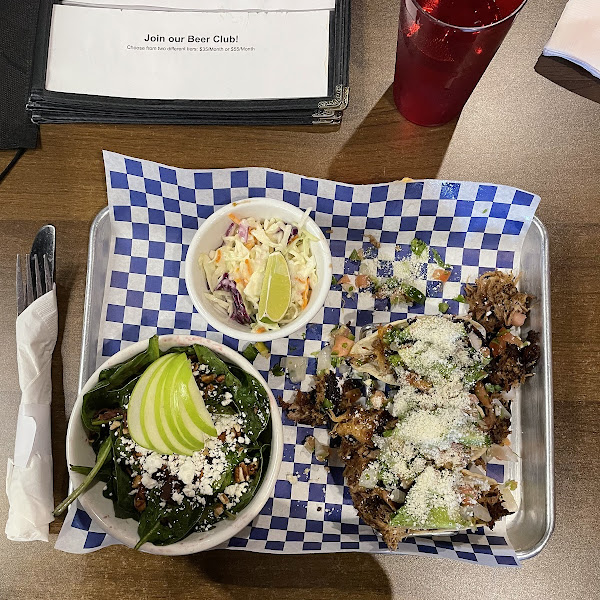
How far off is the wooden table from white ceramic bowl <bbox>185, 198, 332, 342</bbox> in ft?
0.67

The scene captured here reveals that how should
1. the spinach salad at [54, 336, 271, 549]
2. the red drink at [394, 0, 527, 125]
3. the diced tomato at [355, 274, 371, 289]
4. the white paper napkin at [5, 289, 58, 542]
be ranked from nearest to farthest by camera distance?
the red drink at [394, 0, 527, 125]
the spinach salad at [54, 336, 271, 549]
the white paper napkin at [5, 289, 58, 542]
the diced tomato at [355, 274, 371, 289]

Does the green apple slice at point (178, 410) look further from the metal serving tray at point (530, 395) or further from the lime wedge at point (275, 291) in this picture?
the metal serving tray at point (530, 395)

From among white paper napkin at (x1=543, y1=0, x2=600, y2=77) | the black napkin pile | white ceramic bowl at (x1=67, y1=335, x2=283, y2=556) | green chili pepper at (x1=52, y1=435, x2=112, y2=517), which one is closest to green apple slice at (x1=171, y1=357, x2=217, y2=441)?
white ceramic bowl at (x1=67, y1=335, x2=283, y2=556)

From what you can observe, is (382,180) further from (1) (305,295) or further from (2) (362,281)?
(1) (305,295)

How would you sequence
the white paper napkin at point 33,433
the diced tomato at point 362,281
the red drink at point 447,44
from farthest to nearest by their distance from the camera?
the diced tomato at point 362,281 → the white paper napkin at point 33,433 → the red drink at point 447,44

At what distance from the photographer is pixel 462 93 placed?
1.67 metres

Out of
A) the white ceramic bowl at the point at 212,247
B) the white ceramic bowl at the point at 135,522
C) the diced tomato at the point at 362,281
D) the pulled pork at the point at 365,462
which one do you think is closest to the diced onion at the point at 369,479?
the pulled pork at the point at 365,462

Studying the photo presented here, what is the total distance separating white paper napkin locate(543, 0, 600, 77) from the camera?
5.97ft

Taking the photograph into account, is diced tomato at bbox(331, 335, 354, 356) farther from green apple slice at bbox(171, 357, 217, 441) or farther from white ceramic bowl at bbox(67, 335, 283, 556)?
green apple slice at bbox(171, 357, 217, 441)

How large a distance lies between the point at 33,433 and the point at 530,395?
58.9 inches

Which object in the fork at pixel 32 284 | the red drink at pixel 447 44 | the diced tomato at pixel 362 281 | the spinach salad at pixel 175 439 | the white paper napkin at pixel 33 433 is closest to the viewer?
the red drink at pixel 447 44

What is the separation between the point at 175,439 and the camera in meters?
1.50

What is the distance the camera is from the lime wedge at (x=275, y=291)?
1.67 metres

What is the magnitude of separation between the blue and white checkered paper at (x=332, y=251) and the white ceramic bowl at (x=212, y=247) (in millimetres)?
96
